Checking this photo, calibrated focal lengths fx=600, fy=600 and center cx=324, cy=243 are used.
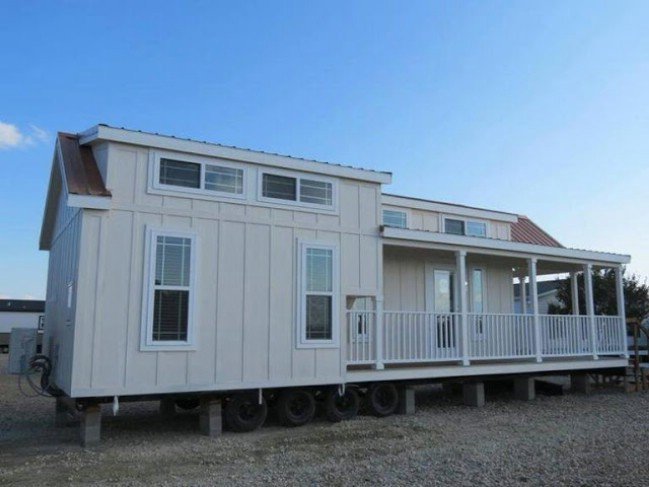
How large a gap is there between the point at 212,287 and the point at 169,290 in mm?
660

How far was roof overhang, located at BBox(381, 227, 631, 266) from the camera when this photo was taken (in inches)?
453

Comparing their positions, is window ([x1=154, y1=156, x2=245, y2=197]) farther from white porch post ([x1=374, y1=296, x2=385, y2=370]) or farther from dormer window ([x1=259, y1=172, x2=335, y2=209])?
white porch post ([x1=374, y1=296, x2=385, y2=370])

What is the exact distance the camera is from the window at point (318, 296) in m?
10.0

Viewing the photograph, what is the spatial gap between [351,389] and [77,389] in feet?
15.0

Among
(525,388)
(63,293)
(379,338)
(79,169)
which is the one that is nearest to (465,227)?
(525,388)

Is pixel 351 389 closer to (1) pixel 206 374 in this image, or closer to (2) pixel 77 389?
(1) pixel 206 374

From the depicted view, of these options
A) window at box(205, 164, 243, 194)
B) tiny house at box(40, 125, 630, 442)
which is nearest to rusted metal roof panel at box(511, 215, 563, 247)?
tiny house at box(40, 125, 630, 442)

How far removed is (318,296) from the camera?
1026cm

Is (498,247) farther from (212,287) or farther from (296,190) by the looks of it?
(212,287)

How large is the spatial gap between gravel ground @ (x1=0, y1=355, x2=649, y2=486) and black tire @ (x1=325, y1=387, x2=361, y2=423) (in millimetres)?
221

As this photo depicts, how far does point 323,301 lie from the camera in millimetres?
10305

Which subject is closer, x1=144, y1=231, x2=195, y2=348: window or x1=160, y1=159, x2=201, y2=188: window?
x1=144, y1=231, x2=195, y2=348: window

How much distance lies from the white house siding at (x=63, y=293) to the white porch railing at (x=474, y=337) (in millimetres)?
4604

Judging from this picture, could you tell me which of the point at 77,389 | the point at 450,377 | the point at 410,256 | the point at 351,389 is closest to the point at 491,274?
the point at 410,256
